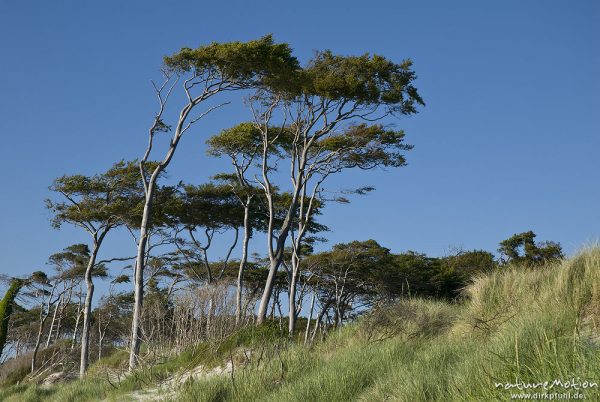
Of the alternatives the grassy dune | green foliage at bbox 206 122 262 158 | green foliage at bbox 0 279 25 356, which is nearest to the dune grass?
the grassy dune

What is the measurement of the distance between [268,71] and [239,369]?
1082cm

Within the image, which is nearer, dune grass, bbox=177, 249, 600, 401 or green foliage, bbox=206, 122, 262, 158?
dune grass, bbox=177, 249, 600, 401

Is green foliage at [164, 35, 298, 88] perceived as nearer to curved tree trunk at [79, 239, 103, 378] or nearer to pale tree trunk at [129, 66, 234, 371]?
pale tree trunk at [129, 66, 234, 371]

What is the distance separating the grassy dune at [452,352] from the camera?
5230 mm

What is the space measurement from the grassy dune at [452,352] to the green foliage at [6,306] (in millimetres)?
22963

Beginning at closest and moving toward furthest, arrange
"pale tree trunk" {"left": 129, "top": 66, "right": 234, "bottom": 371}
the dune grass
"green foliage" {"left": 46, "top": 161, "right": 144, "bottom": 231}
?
the dune grass
"pale tree trunk" {"left": 129, "top": 66, "right": 234, "bottom": 371}
"green foliage" {"left": 46, "top": 161, "right": 144, "bottom": 231}

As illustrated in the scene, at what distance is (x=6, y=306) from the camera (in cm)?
3256

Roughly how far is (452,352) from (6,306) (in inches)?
1172

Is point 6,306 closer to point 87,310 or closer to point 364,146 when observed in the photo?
point 87,310

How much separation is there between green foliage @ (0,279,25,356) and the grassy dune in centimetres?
2296

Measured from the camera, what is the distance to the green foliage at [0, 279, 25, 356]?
31.5 metres

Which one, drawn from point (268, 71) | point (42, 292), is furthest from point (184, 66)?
point (42, 292)

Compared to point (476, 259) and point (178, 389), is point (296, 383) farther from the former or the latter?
point (476, 259)

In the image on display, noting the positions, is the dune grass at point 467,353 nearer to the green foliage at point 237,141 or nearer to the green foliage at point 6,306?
the green foliage at point 237,141
